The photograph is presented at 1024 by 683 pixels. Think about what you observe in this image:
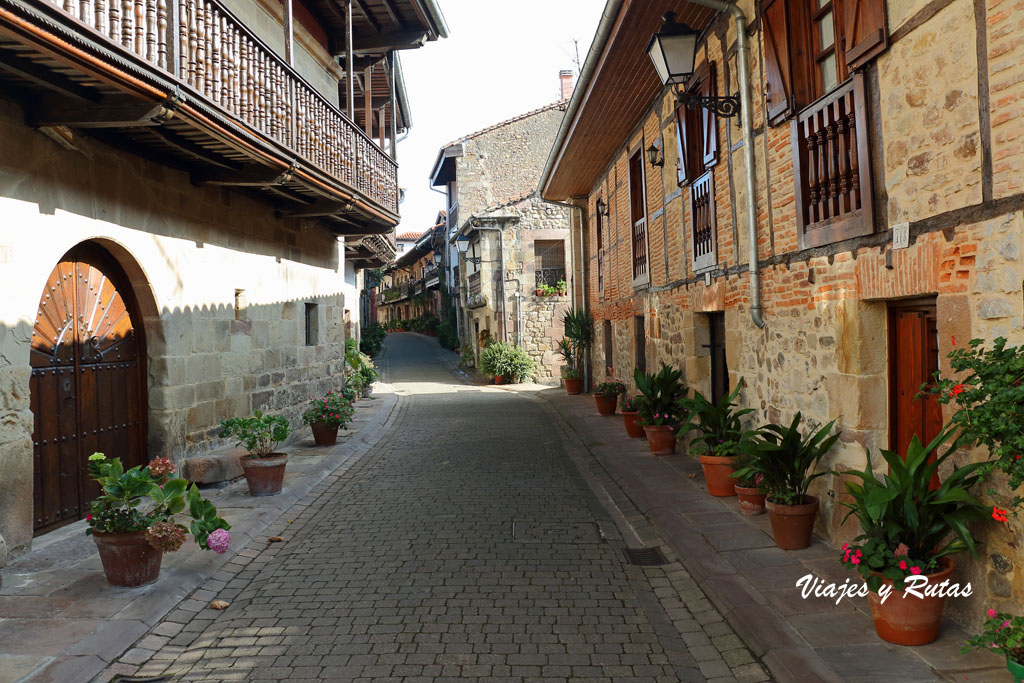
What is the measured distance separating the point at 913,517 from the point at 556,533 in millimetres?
2999

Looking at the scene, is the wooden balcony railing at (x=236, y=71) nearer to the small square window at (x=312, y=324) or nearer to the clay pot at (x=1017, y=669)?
the small square window at (x=312, y=324)

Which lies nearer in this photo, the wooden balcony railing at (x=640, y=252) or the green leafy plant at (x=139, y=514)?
the green leafy plant at (x=139, y=514)

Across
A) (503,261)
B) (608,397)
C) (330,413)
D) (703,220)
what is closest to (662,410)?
(703,220)

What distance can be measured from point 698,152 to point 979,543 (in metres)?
5.64

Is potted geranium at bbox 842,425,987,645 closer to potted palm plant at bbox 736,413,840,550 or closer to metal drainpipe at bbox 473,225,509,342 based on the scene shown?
potted palm plant at bbox 736,413,840,550

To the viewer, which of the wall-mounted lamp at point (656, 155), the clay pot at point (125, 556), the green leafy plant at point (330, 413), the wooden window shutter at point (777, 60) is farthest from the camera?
the green leafy plant at point (330, 413)

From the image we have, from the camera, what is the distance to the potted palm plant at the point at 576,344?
16797 mm

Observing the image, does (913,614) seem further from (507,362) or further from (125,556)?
(507,362)

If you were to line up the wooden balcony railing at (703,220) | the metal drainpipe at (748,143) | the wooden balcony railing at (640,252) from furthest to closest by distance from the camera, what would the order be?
the wooden balcony railing at (640,252) → the wooden balcony railing at (703,220) → the metal drainpipe at (748,143)

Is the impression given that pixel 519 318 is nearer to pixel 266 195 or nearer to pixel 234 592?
pixel 266 195

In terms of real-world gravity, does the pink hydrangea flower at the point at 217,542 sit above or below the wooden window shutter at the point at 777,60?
below

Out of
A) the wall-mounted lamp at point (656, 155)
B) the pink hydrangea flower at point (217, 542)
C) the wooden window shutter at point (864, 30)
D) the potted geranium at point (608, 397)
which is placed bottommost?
the pink hydrangea flower at point (217, 542)

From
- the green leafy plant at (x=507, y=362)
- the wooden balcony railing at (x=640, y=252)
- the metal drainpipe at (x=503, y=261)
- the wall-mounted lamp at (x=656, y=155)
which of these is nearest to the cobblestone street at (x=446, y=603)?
the wall-mounted lamp at (x=656, y=155)

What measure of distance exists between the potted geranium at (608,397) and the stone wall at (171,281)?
16.1 feet
